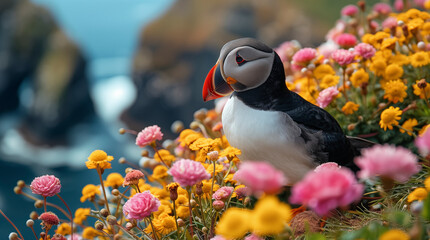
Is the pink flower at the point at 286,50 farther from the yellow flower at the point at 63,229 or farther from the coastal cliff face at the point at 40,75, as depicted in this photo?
the coastal cliff face at the point at 40,75

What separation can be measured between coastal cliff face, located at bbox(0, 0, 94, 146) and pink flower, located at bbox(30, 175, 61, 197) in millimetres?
11121

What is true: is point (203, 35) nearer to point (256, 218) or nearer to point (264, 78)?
point (264, 78)

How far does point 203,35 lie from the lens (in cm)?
1063

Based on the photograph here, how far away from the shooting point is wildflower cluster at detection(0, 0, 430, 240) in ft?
1.96

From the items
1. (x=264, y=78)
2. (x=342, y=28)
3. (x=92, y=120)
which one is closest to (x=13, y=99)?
(x=92, y=120)

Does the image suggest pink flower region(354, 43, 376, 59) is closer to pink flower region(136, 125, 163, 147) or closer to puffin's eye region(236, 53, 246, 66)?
puffin's eye region(236, 53, 246, 66)

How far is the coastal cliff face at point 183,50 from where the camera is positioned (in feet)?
32.7

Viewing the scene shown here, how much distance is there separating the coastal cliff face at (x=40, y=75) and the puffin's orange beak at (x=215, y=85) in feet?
36.4

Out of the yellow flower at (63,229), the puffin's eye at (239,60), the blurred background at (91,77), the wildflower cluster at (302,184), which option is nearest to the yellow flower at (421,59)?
the wildflower cluster at (302,184)

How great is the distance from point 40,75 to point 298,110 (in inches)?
473

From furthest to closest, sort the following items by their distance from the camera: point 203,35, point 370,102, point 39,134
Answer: point 39,134 → point 203,35 → point 370,102

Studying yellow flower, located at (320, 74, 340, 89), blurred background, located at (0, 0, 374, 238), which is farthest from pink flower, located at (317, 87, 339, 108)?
blurred background, located at (0, 0, 374, 238)

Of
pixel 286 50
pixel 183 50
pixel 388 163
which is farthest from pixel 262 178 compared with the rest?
pixel 183 50

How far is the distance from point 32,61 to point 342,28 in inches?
462
